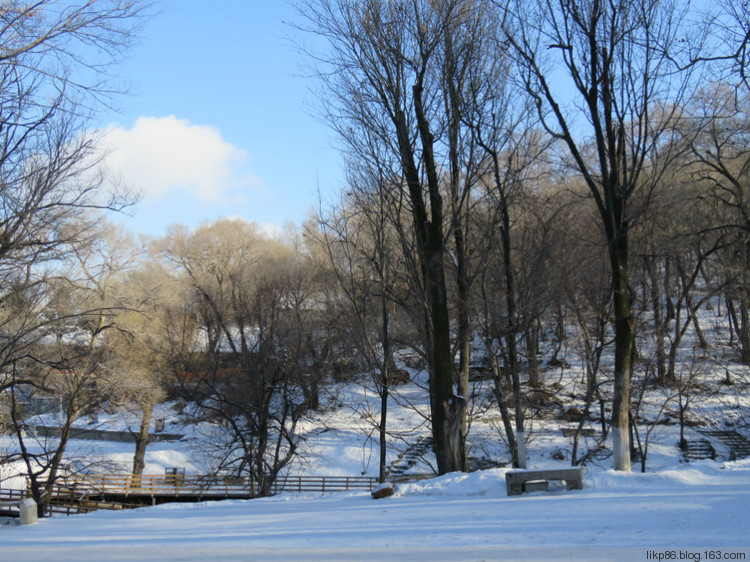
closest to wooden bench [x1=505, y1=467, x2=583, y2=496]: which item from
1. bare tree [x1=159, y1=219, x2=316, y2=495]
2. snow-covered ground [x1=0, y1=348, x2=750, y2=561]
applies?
snow-covered ground [x1=0, y1=348, x2=750, y2=561]

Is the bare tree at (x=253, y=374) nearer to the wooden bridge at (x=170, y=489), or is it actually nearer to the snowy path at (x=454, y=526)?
the wooden bridge at (x=170, y=489)

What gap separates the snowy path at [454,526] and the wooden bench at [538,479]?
0.21m

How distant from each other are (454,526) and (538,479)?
6.84 feet

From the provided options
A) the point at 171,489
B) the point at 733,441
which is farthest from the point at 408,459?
the point at 733,441

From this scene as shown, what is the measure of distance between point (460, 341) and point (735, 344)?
2399cm

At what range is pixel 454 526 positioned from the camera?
19.1ft

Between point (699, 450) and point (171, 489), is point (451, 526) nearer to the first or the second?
point (171, 489)

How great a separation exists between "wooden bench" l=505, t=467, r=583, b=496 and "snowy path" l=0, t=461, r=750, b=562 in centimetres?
21

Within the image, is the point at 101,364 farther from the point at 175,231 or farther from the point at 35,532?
the point at 175,231

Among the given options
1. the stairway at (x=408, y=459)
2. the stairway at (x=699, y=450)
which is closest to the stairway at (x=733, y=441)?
the stairway at (x=699, y=450)

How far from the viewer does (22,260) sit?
1138 cm

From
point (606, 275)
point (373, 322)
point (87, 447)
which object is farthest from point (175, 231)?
point (606, 275)

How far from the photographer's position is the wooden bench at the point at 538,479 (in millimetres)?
7398

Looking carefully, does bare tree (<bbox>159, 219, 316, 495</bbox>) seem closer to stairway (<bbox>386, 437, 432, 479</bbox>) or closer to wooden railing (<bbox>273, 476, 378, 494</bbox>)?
wooden railing (<bbox>273, 476, 378, 494</bbox>)
